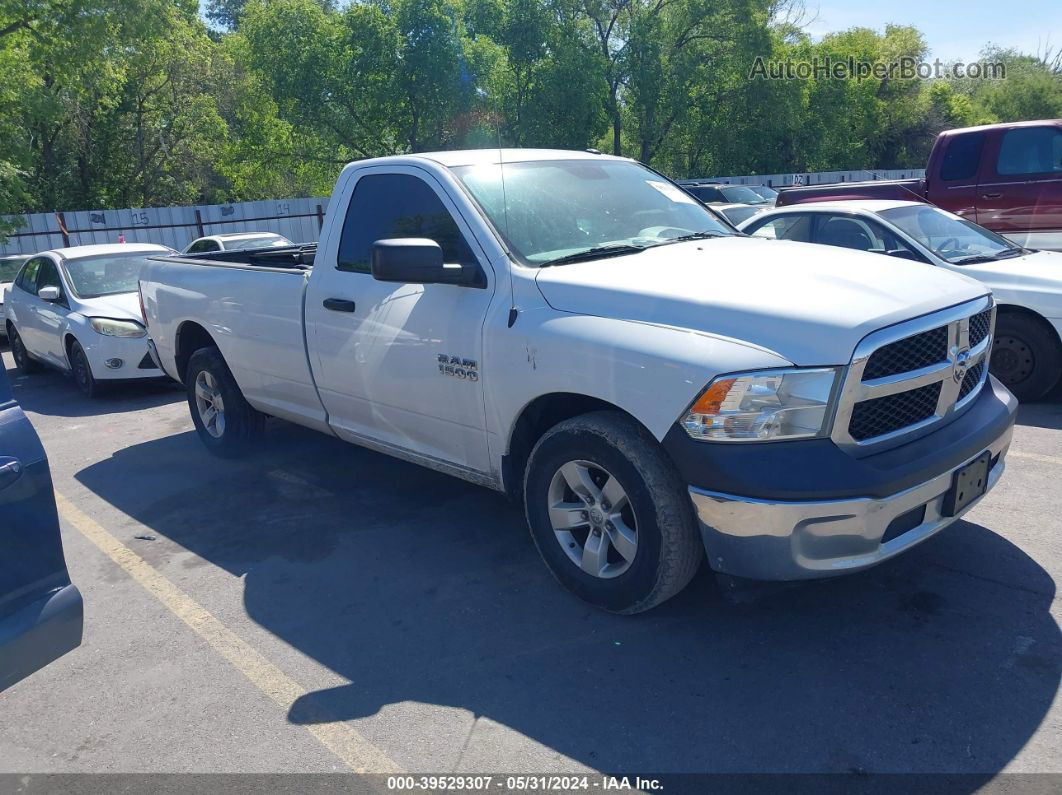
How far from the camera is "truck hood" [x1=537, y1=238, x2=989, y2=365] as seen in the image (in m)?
3.18

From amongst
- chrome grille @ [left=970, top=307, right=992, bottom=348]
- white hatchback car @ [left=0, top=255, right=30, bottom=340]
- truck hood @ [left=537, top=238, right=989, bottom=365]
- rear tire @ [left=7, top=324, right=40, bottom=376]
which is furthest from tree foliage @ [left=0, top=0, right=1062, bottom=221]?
chrome grille @ [left=970, top=307, right=992, bottom=348]

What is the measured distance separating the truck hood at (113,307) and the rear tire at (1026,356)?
8020mm

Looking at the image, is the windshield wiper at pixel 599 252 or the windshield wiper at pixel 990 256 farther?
the windshield wiper at pixel 990 256

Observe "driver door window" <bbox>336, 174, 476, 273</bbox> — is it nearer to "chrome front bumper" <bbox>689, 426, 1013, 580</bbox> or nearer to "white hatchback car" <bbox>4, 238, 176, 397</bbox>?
"chrome front bumper" <bbox>689, 426, 1013, 580</bbox>

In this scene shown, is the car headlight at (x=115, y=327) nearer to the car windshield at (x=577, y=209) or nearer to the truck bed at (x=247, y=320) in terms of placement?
the truck bed at (x=247, y=320)

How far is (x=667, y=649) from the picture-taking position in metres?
3.55

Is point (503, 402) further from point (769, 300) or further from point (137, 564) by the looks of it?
point (137, 564)

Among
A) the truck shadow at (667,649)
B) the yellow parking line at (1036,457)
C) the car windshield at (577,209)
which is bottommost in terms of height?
the yellow parking line at (1036,457)

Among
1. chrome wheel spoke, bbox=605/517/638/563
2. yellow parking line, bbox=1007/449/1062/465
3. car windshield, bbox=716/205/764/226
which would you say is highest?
car windshield, bbox=716/205/764/226

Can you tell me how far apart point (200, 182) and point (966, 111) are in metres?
41.0

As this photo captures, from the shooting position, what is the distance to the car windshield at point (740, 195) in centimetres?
2375

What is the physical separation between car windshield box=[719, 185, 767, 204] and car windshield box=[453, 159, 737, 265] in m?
19.6

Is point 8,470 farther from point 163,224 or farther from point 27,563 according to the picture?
point 163,224

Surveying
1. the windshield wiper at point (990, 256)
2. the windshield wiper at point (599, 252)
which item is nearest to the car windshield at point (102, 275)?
the windshield wiper at point (599, 252)
